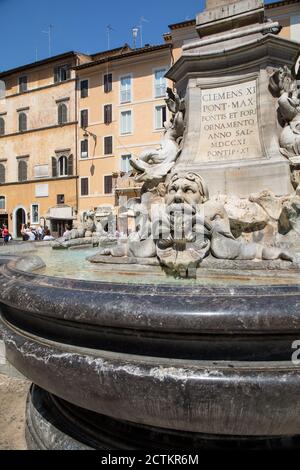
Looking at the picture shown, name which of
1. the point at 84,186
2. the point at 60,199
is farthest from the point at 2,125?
the point at 84,186

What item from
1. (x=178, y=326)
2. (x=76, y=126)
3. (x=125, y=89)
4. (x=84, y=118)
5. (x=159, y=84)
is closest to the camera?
(x=178, y=326)

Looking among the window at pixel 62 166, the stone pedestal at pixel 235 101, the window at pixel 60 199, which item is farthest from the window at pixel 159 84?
the stone pedestal at pixel 235 101

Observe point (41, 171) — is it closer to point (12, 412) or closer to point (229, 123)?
point (229, 123)

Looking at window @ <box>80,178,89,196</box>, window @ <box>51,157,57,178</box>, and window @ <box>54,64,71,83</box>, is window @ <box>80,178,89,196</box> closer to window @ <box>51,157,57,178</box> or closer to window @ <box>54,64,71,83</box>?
window @ <box>51,157,57,178</box>

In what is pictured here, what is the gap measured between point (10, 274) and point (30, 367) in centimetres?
69

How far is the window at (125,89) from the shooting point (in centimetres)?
2973

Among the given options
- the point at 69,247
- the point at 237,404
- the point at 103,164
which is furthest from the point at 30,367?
the point at 103,164

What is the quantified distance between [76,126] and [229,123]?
30.2 m

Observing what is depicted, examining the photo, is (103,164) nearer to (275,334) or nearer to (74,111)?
(74,111)

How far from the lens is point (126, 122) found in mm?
29969

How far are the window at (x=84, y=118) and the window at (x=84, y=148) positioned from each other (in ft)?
4.46

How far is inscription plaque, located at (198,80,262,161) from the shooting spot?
13.4ft

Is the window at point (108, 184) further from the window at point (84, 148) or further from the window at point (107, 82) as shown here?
the window at point (107, 82)

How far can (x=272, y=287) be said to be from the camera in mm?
1821
